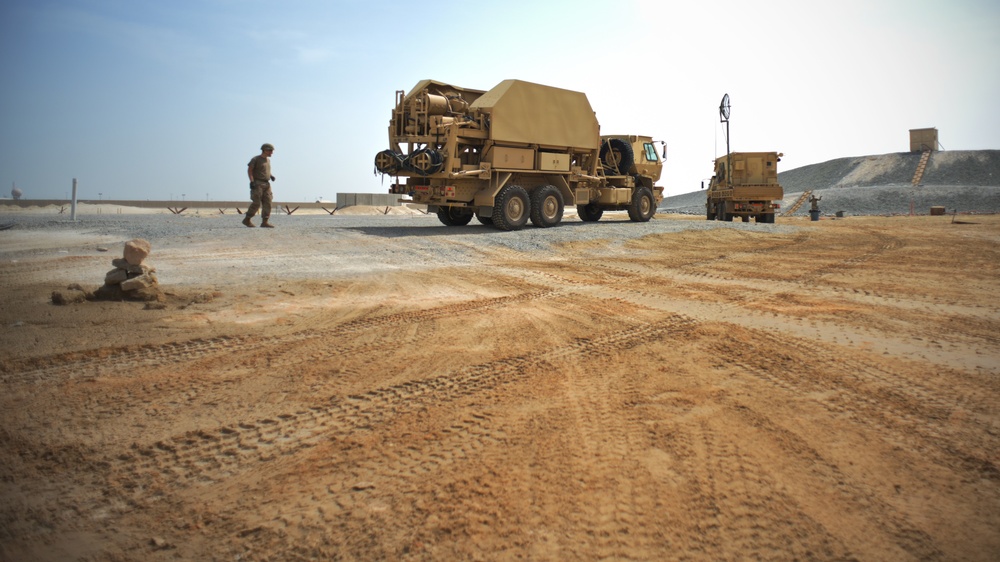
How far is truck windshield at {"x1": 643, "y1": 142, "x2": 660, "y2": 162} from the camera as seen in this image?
2011cm

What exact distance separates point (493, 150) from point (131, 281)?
1027cm

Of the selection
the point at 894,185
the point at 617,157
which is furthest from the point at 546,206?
the point at 894,185

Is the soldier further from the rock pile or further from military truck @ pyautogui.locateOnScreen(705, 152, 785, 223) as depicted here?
military truck @ pyautogui.locateOnScreen(705, 152, 785, 223)

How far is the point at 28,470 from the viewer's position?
2762mm

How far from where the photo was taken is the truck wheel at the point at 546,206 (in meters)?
16.1

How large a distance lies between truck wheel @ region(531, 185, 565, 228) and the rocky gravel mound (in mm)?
28348

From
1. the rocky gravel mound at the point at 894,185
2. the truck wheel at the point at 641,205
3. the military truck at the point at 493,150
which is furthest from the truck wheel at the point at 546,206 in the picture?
the rocky gravel mound at the point at 894,185

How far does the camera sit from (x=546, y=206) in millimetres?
16344

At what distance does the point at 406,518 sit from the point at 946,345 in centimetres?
485

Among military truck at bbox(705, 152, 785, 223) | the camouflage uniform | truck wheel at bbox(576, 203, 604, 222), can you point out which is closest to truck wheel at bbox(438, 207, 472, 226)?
truck wheel at bbox(576, 203, 604, 222)

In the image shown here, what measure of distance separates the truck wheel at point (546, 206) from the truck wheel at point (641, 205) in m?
3.98

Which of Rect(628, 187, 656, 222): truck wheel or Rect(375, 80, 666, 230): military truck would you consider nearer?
Rect(375, 80, 666, 230): military truck

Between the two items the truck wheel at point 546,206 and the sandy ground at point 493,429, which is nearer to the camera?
the sandy ground at point 493,429

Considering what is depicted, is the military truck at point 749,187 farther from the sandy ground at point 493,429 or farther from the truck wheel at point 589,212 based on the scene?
the sandy ground at point 493,429
